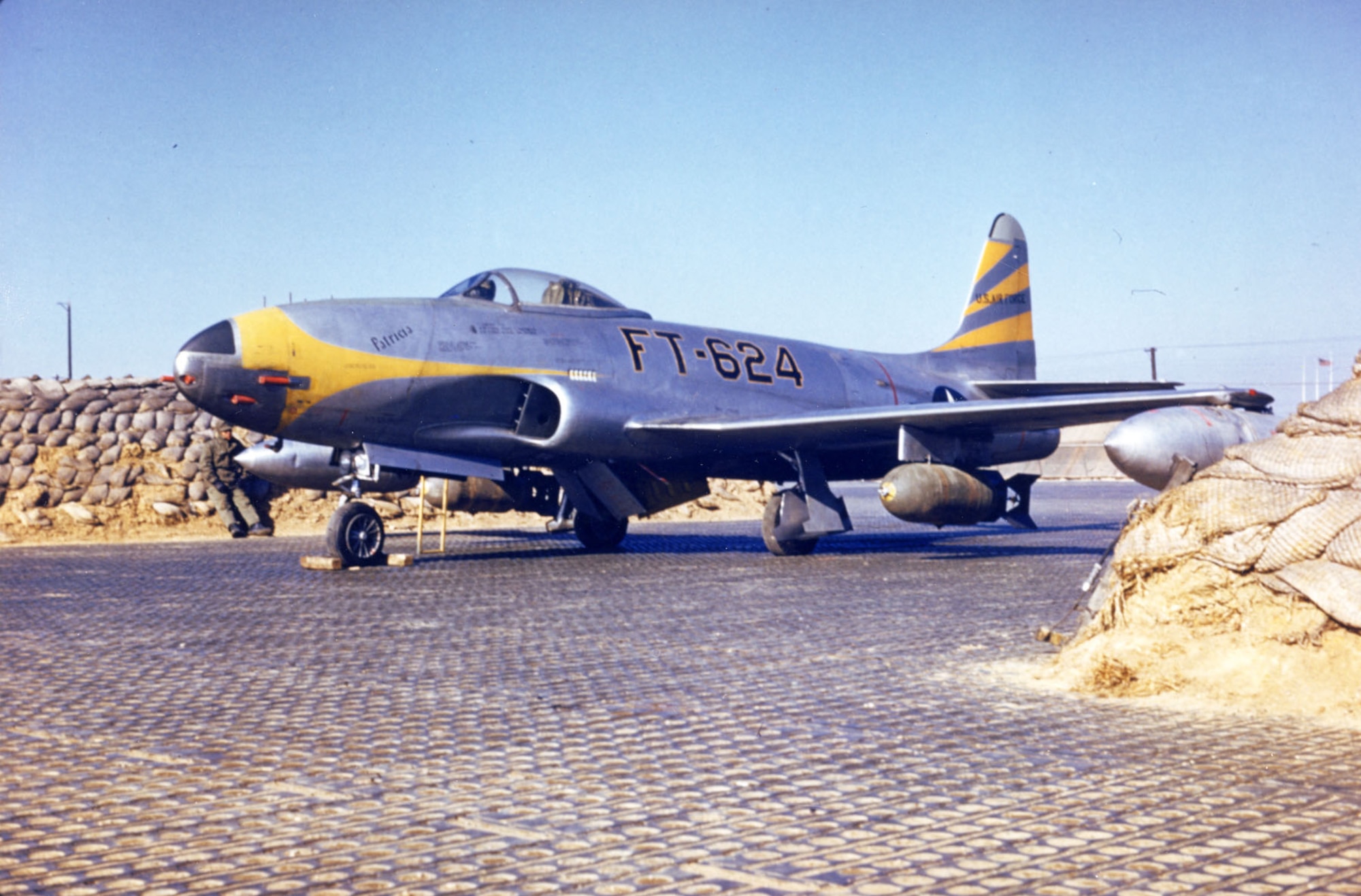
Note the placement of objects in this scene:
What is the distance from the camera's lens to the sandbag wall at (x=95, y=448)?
74.4 feet

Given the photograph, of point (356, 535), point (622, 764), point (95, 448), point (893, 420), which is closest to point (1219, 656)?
point (622, 764)

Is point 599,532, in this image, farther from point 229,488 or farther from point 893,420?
point 229,488

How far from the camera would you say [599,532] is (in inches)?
645

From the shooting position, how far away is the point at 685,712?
208 inches

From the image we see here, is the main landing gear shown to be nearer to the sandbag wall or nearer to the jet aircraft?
the jet aircraft

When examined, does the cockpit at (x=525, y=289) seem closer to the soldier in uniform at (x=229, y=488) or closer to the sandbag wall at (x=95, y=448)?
the soldier in uniform at (x=229, y=488)

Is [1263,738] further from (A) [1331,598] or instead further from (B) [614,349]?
(B) [614,349]

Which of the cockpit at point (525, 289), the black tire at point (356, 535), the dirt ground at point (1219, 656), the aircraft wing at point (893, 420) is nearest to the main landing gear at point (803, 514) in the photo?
the aircraft wing at point (893, 420)

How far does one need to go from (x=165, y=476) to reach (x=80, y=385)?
3610mm

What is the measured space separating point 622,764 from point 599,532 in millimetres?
12053

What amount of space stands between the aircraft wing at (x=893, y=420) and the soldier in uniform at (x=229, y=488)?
36.6 ft

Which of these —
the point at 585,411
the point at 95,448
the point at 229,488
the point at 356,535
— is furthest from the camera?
the point at 95,448

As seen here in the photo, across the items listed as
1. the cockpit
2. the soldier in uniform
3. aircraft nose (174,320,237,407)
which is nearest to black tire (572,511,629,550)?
the cockpit

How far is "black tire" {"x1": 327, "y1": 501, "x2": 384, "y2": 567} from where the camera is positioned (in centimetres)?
1316
